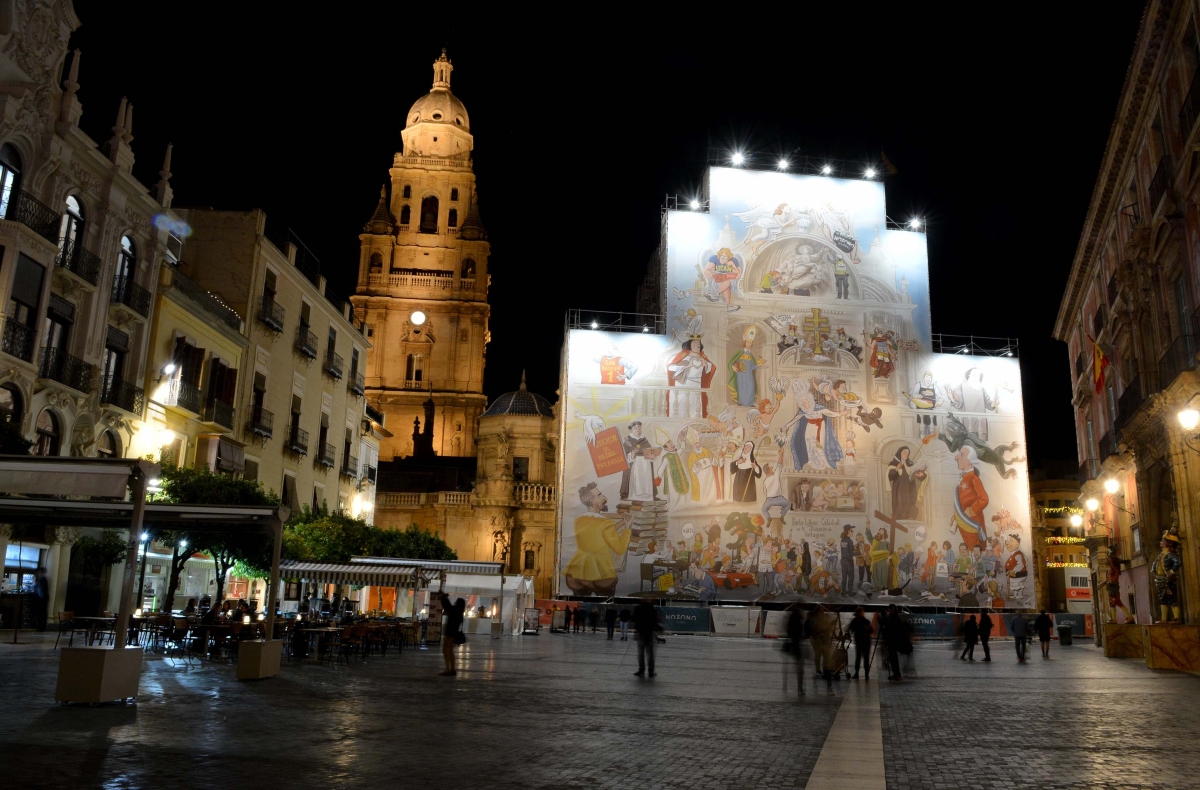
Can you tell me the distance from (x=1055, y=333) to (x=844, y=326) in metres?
8.86

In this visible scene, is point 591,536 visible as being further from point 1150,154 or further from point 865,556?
point 1150,154

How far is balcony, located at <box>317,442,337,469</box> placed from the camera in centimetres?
3638

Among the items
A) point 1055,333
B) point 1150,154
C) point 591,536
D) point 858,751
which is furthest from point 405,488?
point 858,751

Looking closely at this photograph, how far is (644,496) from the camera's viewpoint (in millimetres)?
41125

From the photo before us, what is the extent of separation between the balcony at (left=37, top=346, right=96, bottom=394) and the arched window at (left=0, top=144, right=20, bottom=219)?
10.4ft

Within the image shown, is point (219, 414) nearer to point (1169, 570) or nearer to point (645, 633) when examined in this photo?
point (645, 633)

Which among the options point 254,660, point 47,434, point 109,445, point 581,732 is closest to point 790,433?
point 109,445

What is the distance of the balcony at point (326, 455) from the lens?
36375 millimetres

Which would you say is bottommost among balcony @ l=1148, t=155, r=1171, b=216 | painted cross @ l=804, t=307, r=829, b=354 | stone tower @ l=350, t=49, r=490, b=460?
balcony @ l=1148, t=155, r=1171, b=216

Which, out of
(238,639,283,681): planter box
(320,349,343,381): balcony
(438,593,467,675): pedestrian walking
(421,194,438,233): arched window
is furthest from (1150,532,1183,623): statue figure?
(421,194,438,233): arched window

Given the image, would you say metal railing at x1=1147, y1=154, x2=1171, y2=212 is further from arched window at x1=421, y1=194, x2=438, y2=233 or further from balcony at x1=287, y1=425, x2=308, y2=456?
arched window at x1=421, y1=194, x2=438, y2=233

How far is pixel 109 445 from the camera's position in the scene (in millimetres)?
23953

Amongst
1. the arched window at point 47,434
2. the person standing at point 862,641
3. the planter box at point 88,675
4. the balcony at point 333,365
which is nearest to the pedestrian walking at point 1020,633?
the person standing at point 862,641

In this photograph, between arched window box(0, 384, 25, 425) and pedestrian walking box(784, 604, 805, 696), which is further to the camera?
arched window box(0, 384, 25, 425)
